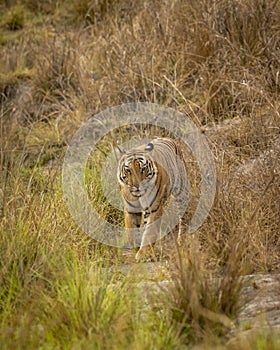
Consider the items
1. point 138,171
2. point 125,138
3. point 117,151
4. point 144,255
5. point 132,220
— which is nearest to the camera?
point 144,255

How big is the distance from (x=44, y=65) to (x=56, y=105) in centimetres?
88

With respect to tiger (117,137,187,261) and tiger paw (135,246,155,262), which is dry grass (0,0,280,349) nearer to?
tiger paw (135,246,155,262)

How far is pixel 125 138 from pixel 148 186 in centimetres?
169

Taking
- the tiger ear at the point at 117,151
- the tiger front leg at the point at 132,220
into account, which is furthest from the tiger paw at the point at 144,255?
the tiger ear at the point at 117,151

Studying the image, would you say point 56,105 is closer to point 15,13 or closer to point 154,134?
point 154,134

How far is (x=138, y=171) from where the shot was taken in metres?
4.61

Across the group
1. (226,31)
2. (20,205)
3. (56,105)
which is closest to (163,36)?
(226,31)

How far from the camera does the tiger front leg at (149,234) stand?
4.42 metres

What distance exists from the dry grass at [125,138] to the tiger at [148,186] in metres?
0.30

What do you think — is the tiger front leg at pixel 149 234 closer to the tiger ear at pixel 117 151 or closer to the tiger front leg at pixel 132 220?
the tiger front leg at pixel 132 220

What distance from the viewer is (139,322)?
3113 mm

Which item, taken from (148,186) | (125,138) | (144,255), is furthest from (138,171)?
(125,138)

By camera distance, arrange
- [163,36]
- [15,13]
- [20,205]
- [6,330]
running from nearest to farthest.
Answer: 1. [6,330]
2. [20,205]
3. [163,36]
4. [15,13]

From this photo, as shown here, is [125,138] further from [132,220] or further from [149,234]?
[149,234]
